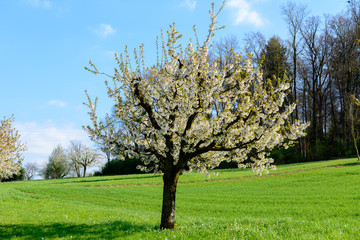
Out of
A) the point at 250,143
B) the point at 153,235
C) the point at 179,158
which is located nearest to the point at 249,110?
the point at 250,143

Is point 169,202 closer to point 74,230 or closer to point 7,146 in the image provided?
point 74,230

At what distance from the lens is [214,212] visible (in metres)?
17.7

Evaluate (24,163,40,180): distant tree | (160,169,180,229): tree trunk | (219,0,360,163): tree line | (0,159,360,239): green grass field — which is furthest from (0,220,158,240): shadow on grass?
(24,163,40,180): distant tree

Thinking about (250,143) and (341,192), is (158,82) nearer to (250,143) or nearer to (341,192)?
(250,143)

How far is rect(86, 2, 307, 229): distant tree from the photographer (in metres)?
9.98

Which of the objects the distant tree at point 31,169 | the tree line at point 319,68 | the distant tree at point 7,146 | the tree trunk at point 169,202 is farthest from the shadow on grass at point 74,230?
the distant tree at point 31,169

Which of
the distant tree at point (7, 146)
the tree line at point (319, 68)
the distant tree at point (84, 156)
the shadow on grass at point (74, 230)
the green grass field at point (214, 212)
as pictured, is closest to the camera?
the green grass field at point (214, 212)

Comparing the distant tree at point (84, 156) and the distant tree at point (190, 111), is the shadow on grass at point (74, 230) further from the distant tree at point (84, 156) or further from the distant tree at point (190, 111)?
the distant tree at point (84, 156)

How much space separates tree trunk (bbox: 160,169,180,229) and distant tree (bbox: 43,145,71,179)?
2916 inches

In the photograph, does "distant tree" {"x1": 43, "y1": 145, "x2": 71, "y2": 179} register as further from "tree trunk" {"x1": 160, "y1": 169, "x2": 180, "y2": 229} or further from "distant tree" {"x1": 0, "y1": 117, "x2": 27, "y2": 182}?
"tree trunk" {"x1": 160, "y1": 169, "x2": 180, "y2": 229}

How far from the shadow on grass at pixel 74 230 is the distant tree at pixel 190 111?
153 centimetres

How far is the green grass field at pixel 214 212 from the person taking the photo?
9.59m

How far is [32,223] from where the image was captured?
1388 cm

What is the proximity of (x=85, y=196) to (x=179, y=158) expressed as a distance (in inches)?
780
